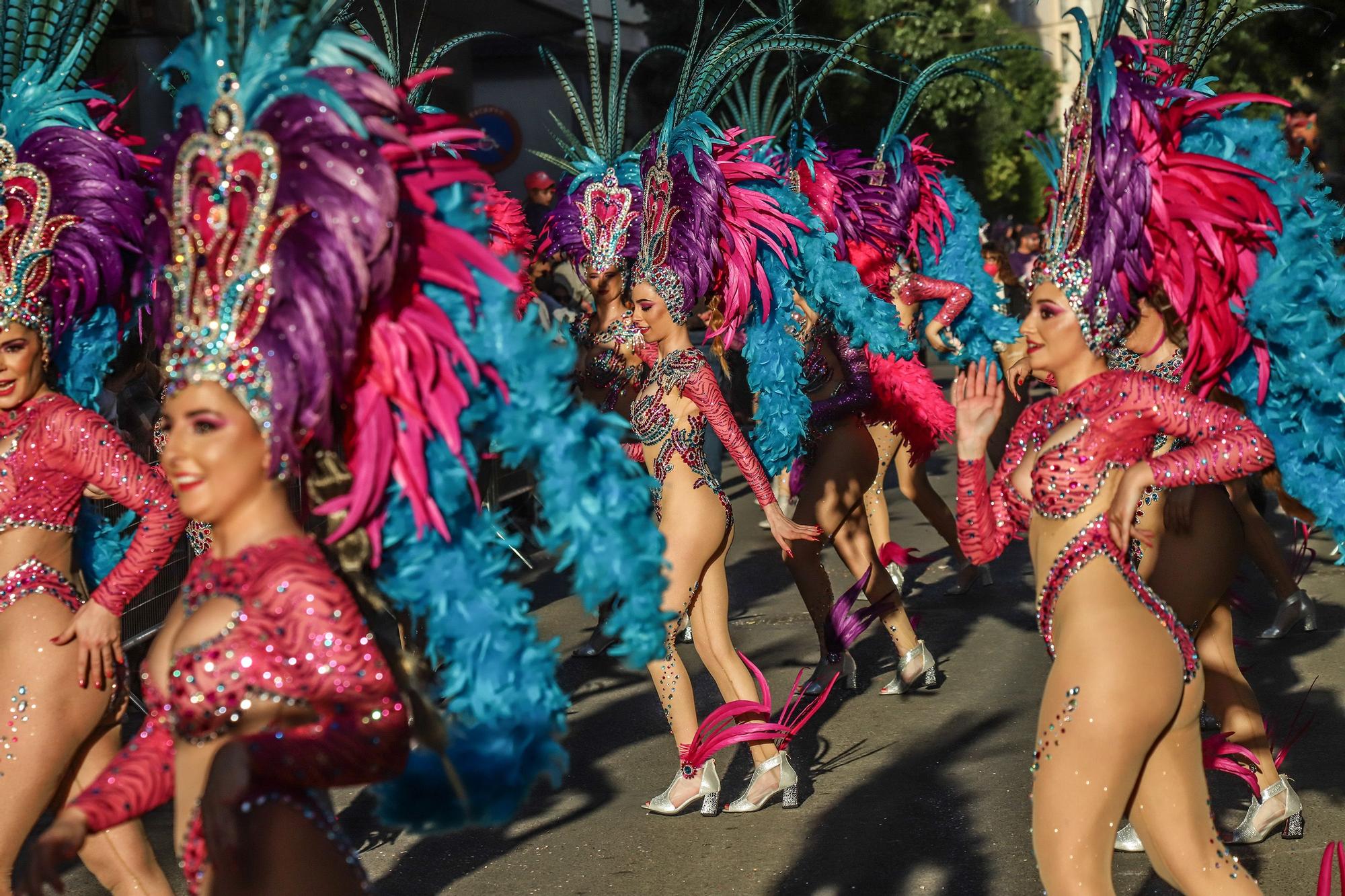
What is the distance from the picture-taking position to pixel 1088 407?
11.9 ft

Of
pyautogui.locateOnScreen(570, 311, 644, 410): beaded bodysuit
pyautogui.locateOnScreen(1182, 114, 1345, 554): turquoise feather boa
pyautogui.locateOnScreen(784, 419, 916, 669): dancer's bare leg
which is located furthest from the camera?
pyautogui.locateOnScreen(570, 311, 644, 410): beaded bodysuit

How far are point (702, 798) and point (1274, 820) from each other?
1.95m

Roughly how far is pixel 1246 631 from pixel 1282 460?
3.27 m

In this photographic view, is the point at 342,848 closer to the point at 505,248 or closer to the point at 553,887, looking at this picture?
the point at 553,887

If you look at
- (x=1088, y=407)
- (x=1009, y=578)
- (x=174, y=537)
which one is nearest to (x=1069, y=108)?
(x=1088, y=407)

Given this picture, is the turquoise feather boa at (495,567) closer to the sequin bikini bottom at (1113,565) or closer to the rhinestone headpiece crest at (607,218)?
the sequin bikini bottom at (1113,565)

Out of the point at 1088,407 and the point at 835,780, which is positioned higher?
the point at 1088,407

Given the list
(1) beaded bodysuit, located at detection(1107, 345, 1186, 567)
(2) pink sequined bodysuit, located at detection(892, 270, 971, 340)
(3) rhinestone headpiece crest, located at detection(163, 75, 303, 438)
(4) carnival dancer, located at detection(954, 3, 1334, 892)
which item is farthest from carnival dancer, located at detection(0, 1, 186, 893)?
(2) pink sequined bodysuit, located at detection(892, 270, 971, 340)

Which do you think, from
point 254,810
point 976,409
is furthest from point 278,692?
point 976,409

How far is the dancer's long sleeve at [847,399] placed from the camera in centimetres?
693

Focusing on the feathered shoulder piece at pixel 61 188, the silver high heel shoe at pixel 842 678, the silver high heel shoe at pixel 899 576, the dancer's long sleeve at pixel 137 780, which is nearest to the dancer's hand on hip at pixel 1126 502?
the dancer's long sleeve at pixel 137 780

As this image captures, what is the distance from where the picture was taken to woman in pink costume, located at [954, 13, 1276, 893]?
10.8 feet

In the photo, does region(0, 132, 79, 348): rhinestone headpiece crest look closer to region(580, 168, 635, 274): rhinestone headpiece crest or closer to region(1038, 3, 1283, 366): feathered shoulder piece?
region(1038, 3, 1283, 366): feathered shoulder piece

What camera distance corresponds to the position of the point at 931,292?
8.27 meters
